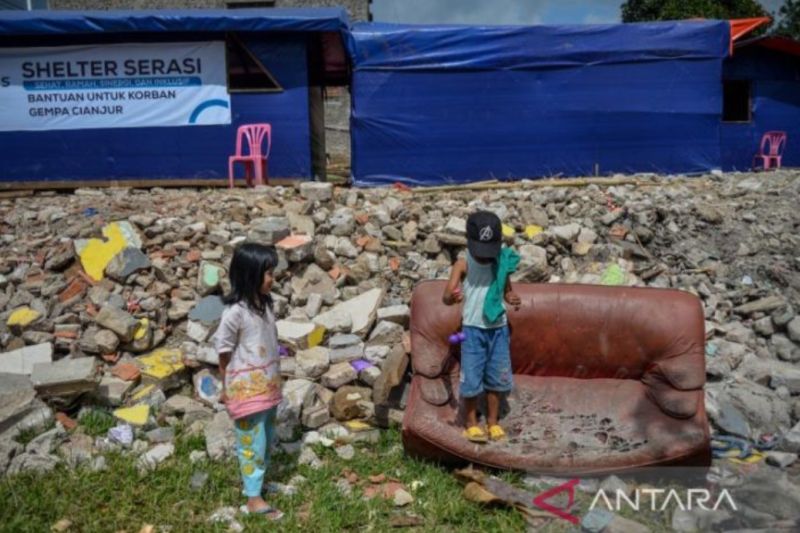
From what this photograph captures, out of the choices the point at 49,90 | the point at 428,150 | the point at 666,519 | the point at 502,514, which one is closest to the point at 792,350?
the point at 666,519

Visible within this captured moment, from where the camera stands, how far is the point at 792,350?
17.0 feet

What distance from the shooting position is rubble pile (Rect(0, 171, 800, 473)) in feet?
14.0

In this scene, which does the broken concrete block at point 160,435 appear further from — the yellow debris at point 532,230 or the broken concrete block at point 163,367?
the yellow debris at point 532,230

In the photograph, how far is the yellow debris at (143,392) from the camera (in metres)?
4.54

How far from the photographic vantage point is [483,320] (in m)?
3.89

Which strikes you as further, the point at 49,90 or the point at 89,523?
the point at 49,90

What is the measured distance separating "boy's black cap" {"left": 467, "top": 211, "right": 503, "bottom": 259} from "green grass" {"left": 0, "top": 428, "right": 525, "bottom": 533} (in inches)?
50.6

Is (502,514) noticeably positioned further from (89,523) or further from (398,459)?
(89,523)

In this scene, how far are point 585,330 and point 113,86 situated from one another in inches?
318

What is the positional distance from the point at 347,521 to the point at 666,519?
5.31 feet

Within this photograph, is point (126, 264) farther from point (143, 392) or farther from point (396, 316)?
point (396, 316)

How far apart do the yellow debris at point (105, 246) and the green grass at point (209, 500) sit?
7.80ft

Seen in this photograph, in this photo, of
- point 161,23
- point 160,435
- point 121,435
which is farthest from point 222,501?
point 161,23

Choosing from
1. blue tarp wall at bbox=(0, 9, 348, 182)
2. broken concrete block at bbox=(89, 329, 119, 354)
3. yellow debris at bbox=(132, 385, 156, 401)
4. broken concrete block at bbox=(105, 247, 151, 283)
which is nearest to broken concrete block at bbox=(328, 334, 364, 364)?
yellow debris at bbox=(132, 385, 156, 401)
